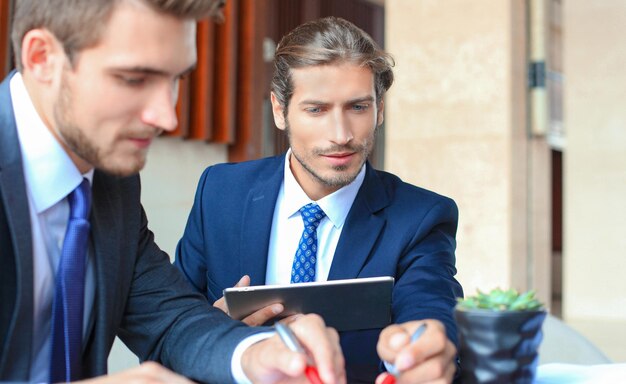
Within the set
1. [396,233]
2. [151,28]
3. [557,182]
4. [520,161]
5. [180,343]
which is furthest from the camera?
[557,182]

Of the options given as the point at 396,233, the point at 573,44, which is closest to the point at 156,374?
the point at 396,233

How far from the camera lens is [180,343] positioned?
5.10ft

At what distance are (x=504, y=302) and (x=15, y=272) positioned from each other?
0.76 m

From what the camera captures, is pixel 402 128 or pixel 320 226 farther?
pixel 402 128

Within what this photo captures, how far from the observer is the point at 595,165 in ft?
17.3

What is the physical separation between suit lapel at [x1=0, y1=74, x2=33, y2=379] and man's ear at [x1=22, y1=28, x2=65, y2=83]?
0.13 metres

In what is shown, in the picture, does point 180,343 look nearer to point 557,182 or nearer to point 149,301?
point 149,301

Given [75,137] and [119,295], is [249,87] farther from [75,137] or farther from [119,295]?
[75,137]

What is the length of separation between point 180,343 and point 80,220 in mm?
326

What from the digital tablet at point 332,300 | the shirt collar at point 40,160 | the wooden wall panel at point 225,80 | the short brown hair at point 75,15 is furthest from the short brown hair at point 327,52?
the wooden wall panel at point 225,80

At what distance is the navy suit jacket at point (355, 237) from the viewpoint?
1.97 metres

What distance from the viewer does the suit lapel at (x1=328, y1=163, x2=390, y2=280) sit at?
215cm

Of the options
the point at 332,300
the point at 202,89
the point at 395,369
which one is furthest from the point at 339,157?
the point at 202,89

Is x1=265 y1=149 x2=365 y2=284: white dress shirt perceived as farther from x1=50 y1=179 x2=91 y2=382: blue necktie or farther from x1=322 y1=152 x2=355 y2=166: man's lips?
x1=50 y1=179 x2=91 y2=382: blue necktie
